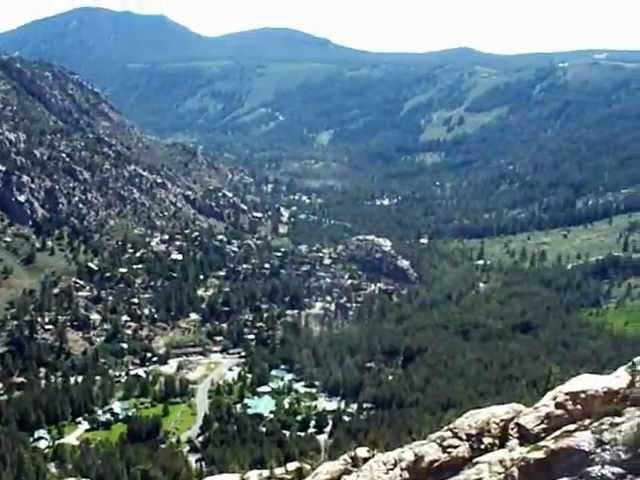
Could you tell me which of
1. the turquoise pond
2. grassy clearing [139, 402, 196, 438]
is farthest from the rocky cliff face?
the turquoise pond

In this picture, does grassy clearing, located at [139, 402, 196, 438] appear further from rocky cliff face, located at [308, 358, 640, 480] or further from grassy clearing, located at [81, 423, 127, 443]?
rocky cliff face, located at [308, 358, 640, 480]

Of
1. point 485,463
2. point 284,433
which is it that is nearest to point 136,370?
point 284,433

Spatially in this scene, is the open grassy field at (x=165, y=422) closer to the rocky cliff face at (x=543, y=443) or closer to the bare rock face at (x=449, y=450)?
the rocky cliff face at (x=543, y=443)

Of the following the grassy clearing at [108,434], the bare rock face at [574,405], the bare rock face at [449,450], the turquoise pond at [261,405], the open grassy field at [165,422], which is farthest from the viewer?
the turquoise pond at [261,405]

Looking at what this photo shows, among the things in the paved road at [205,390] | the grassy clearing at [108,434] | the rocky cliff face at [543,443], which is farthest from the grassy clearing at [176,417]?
the rocky cliff face at [543,443]

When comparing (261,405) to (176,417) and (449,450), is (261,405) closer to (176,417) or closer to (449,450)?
(176,417)

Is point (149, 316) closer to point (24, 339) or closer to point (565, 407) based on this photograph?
point (24, 339)

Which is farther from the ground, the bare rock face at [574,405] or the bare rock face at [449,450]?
the bare rock face at [574,405]
